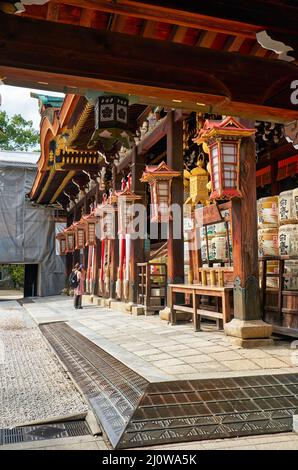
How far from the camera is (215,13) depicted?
393 centimetres

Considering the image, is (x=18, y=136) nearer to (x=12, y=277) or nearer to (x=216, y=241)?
(x=12, y=277)

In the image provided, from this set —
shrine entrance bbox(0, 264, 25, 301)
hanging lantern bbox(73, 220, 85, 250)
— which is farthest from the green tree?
hanging lantern bbox(73, 220, 85, 250)

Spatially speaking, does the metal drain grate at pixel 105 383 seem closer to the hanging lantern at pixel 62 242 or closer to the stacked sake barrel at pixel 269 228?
the stacked sake barrel at pixel 269 228

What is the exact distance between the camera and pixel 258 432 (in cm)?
367

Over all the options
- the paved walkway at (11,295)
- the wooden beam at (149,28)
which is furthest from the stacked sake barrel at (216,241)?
the paved walkway at (11,295)

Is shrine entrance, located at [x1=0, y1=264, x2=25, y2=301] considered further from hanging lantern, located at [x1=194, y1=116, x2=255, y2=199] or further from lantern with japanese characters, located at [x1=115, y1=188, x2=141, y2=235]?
hanging lantern, located at [x1=194, y1=116, x2=255, y2=199]

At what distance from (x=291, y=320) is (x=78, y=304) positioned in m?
9.44

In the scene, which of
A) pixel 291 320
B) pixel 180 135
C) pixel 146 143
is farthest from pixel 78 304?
pixel 291 320

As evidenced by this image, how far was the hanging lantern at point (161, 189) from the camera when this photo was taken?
349 inches

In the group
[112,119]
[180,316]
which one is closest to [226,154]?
[112,119]

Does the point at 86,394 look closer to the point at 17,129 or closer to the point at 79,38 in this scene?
the point at 79,38

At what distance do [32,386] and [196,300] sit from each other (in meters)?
3.08
